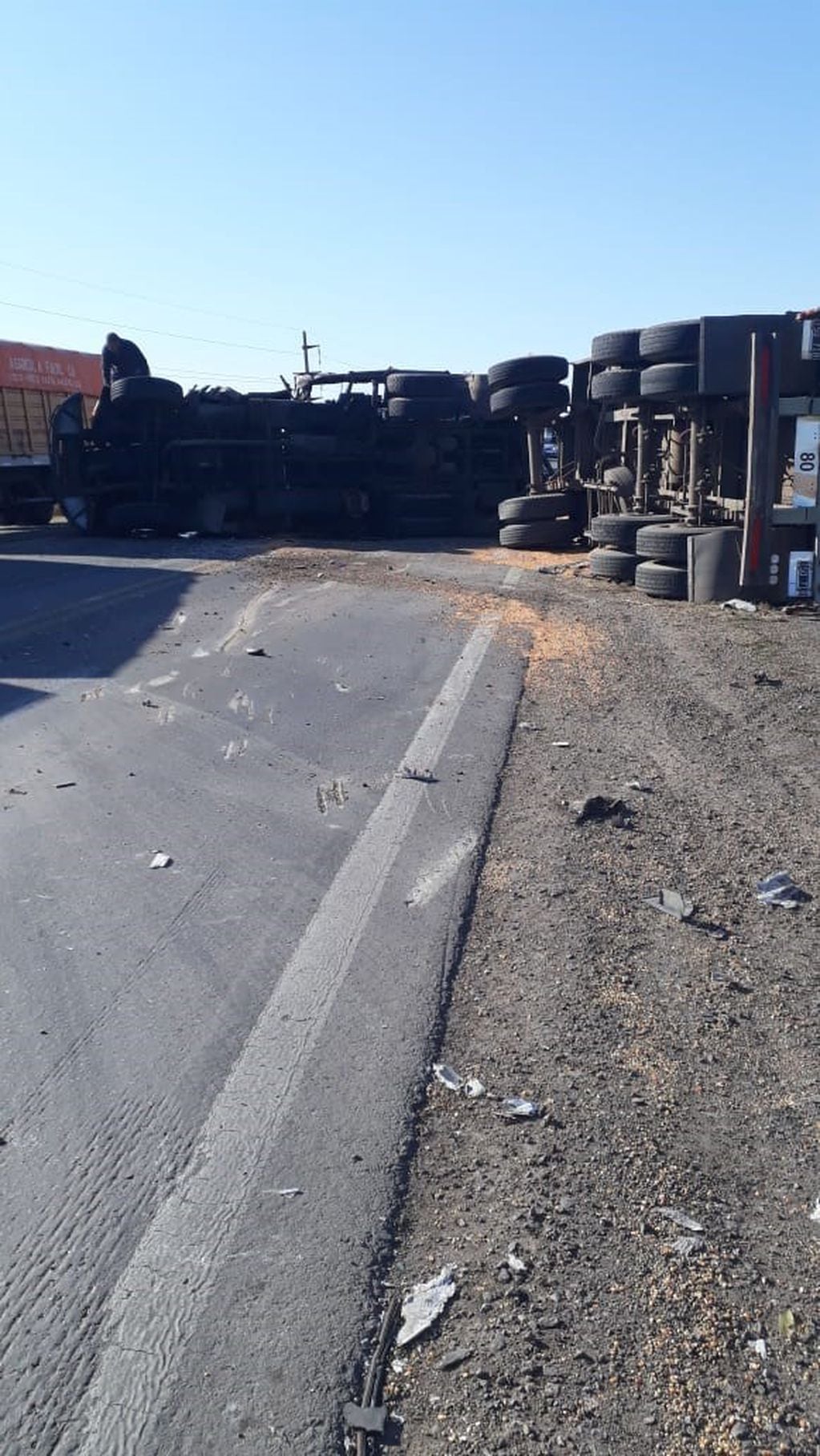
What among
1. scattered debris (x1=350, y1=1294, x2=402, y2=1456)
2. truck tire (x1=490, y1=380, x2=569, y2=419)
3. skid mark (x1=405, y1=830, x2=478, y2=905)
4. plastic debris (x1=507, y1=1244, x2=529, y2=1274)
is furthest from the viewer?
truck tire (x1=490, y1=380, x2=569, y2=419)

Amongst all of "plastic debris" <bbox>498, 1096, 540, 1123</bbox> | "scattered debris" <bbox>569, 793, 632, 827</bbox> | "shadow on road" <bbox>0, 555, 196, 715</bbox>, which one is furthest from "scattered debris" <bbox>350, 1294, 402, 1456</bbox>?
"shadow on road" <bbox>0, 555, 196, 715</bbox>

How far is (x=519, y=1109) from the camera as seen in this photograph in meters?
3.14

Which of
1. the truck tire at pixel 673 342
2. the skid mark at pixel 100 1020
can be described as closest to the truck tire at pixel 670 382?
the truck tire at pixel 673 342

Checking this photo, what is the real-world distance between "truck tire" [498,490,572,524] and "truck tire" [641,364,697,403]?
4.45 metres

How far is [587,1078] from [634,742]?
3.87m

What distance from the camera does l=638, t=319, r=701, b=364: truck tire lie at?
512 inches

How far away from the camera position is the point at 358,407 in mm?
21172

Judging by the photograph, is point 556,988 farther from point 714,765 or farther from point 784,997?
point 714,765

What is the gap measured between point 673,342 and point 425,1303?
1224 cm

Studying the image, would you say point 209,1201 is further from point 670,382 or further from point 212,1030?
point 670,382

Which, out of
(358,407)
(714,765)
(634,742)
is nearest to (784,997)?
(714,765)

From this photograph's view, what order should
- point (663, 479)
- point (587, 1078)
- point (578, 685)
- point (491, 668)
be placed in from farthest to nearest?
point (663, 479) → point (491, 668) → point (578, 685) → point (587, 1078)

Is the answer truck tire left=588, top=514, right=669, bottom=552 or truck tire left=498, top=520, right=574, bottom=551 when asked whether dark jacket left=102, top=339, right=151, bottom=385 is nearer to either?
truck tire left=498, top=520, right=574, bottom=551

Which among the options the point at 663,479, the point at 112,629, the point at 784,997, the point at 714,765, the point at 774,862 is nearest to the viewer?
the point at 784,997
